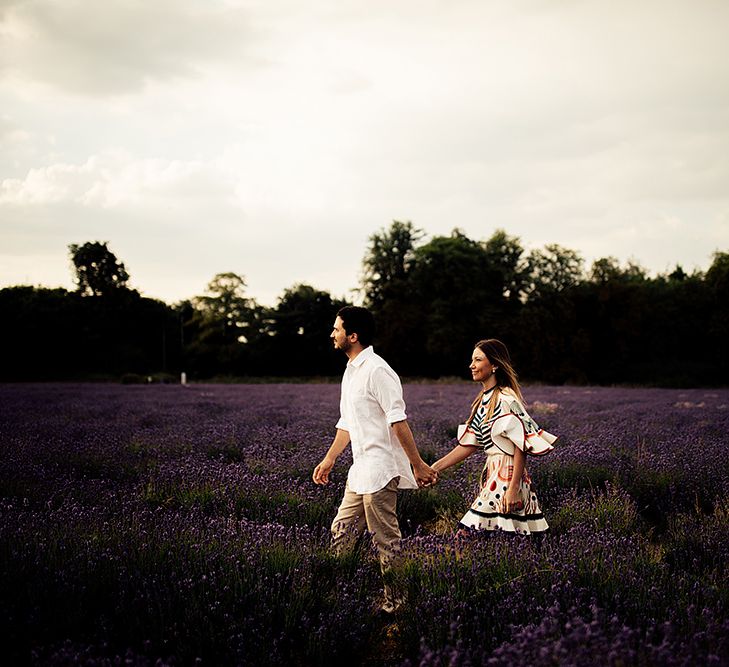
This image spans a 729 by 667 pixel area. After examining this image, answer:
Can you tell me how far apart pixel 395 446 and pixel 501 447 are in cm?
64

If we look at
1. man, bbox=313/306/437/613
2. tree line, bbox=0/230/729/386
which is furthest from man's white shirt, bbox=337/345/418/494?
tree line, bbox=0/230/729/386

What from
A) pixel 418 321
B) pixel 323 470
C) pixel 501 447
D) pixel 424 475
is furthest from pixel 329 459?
pixel 418 321

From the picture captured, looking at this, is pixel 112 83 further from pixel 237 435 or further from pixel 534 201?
pixel 534 201

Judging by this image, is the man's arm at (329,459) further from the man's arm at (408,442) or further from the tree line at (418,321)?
the tree line at (418,321)

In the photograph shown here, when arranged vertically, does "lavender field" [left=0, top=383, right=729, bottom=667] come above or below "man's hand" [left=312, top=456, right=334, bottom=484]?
below

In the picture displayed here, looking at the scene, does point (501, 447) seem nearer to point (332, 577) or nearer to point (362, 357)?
point (362, 357)

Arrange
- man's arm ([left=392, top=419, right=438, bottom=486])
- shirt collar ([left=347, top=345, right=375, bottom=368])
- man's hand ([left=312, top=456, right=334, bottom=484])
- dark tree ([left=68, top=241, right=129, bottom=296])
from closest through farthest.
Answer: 1. man's arm ([left=392, top=419, right=438, bottom=486])
2. shirt collar ([left=347, top=345, right=375, bottom=368])
3. man's hand ([left=312, top=456, right=334, bottom=484])
4. dark tree ([left=68, top=241, right=129, bottom=296])

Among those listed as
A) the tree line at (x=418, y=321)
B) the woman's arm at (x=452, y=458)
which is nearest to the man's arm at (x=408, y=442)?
the woman's arm at (x=452, y=458)

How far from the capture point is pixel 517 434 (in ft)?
10.0

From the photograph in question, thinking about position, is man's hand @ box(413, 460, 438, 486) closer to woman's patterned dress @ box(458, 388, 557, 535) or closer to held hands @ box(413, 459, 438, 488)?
held hands @ box(413, 459, 438, 488)

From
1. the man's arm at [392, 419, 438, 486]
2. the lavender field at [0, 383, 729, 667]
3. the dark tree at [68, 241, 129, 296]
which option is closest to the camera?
the lavender field at [0, 383, 729, 667]

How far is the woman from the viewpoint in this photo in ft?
10.00

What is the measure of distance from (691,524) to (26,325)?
143 feet

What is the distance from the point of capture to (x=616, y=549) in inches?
111
